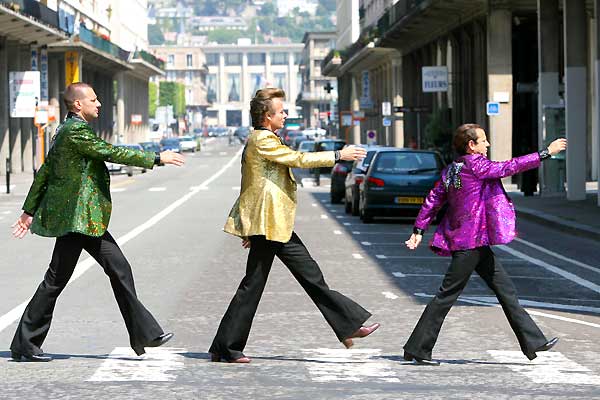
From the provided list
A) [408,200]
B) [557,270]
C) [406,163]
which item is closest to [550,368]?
[557,270]

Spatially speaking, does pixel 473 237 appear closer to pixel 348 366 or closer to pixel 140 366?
pixel 348 366

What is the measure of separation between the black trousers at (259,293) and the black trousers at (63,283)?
477mm

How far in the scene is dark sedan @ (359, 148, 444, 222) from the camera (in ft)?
96.7

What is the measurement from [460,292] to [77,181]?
8.47ft

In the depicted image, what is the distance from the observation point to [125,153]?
32.3 feet

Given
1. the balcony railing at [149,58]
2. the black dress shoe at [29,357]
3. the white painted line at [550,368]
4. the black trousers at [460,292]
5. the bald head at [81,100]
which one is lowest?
the white painted line at [550,368]

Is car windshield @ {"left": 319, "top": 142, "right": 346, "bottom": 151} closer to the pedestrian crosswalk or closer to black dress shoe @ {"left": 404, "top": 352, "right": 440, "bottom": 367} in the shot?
the pedestrian crosswalk

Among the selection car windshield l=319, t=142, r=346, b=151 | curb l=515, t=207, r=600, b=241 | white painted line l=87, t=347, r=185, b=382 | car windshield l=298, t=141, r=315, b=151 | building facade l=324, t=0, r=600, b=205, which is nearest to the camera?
white painted line l=87, t=347, r=185, b=382

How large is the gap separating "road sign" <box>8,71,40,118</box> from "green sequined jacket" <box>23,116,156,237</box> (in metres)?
50.8

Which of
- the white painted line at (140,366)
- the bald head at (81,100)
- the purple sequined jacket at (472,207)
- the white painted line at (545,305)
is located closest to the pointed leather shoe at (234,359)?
the white painted line at (140,366)

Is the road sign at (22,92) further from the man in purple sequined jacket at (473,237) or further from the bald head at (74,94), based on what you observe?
the man in purple sequined jacket at (473,237)

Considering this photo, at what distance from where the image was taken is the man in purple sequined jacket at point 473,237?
32.2 ft

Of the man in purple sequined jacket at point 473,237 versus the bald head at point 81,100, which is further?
the bald head at point 81,100

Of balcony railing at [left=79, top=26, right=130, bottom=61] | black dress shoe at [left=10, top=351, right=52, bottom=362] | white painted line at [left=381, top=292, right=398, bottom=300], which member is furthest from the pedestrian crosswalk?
balcony railing at [left=79, top=26, right=130, bottom=61]
